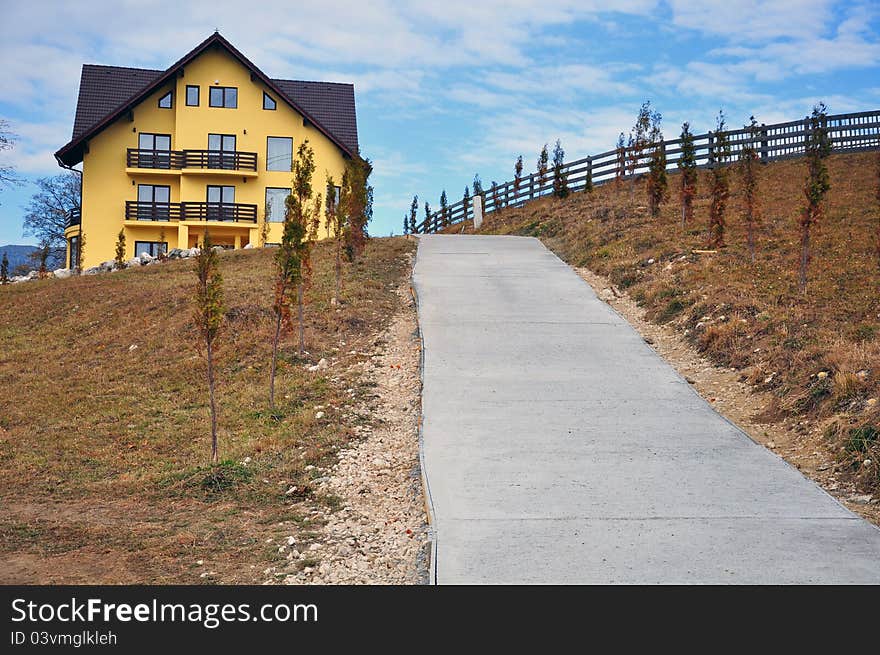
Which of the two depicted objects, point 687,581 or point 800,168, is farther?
point 800,168

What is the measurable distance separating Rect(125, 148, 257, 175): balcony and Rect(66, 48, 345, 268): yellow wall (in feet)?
1.05

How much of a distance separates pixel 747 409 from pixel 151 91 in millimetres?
30891

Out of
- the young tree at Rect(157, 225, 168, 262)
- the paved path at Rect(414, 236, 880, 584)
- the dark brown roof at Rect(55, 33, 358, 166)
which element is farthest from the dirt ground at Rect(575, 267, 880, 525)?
the dark brown roof at Rect(55, 33, 358, 166)

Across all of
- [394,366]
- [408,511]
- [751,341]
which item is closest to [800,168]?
[751,341]

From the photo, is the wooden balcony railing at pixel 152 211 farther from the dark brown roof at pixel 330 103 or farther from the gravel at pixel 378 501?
the gravel at pixel 378 501

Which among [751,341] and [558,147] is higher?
[558,147]

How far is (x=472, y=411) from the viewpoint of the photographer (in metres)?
11.5

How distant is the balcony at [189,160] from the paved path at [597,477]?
2264 centimetres

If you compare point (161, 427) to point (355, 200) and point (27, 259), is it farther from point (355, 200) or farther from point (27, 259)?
point (27, 259)

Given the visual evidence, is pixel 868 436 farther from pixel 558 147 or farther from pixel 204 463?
pixel 558 147

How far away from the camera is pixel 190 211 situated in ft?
117

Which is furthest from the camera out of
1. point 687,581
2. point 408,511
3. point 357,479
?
point 357,479

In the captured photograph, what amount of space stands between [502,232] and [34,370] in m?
18.7

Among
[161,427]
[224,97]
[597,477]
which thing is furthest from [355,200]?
[224,97]
